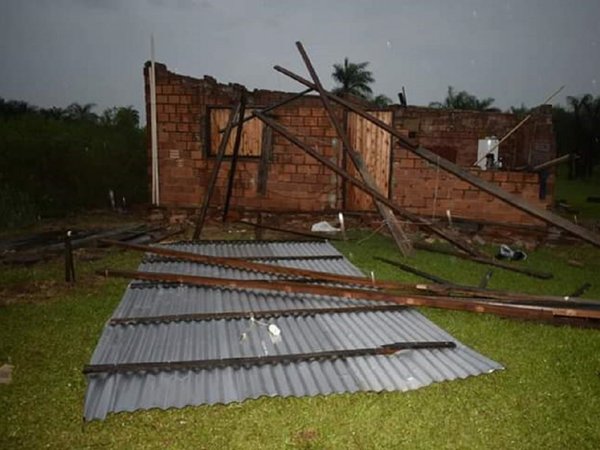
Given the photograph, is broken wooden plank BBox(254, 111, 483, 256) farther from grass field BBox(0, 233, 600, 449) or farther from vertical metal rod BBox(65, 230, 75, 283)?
vertical metal rod BBox(65, 230, 75, 283)

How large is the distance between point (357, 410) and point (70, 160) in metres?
11.6

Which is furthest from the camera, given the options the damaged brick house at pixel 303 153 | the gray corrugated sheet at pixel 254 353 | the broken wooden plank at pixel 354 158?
the damaged brick house at pixel 303 153

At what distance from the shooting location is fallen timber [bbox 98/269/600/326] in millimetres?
4312

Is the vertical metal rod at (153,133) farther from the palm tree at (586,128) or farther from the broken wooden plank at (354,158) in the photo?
the palm tree at (586,128)

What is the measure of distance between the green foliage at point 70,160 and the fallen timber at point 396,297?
7518 millimetres

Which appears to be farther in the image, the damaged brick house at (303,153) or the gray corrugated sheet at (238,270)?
the damaged brick house at (303,153)

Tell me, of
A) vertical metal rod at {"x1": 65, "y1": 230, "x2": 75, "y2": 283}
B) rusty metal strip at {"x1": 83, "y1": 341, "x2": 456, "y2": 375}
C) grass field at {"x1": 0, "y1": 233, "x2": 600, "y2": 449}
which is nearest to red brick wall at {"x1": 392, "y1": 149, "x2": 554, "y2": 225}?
grass field at {"x1": 0, "y1": 233, "x2": 600, "y2": 449}

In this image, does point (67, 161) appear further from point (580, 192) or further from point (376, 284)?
point (580, 192)

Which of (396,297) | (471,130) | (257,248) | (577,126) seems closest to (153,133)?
(257,248)

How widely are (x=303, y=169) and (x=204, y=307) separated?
19.1ft

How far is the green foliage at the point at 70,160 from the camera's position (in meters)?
11.1

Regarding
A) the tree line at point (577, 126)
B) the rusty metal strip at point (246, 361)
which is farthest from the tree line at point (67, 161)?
the tree line at point (577, 126)

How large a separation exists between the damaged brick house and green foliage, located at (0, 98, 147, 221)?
3.23 m

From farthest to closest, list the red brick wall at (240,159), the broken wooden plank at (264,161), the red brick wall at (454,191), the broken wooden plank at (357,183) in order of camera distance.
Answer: the broken wooden plank at (264,161) < the red brick wall at (240,159) < the red brick wall at (454,191) < the broken wooden plank at (357,183)
